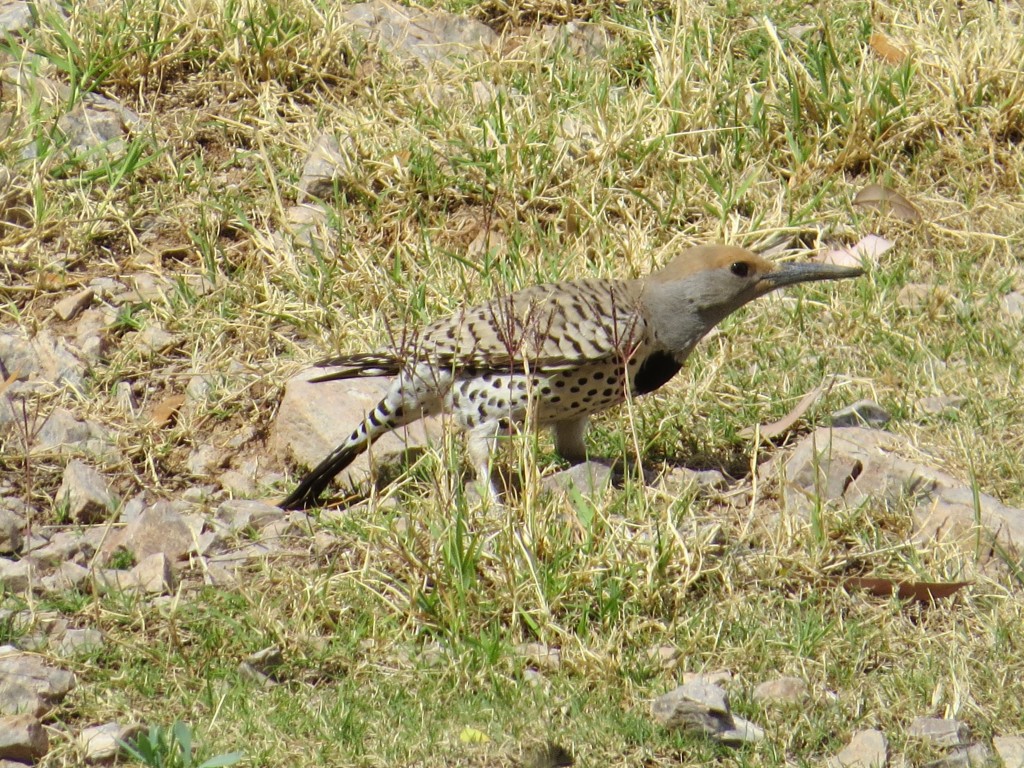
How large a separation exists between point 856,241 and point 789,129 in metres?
0.67

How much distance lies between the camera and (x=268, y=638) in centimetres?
439

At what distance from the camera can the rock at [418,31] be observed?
7836mm

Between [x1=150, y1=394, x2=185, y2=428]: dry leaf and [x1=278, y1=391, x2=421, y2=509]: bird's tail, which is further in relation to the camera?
[x1=150, y1=394, x2=185, y2=428]: dry leaf

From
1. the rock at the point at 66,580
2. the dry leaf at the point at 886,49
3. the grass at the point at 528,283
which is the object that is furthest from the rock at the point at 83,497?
the dry leaf at the point at 886,49

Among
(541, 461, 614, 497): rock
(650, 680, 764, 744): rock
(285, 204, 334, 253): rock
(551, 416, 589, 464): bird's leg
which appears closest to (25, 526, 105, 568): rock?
(541, 461, 614, 497): rock

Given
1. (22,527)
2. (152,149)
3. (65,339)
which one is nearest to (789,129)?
(152,149)

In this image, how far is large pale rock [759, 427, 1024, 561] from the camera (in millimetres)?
4801

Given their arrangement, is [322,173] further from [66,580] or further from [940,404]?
[940,404]

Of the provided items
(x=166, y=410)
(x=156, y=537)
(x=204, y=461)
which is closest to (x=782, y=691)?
(x=156, y=537)

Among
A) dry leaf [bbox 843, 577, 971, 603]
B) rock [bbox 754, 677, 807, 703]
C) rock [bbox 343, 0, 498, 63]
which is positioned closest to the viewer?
rock [bbox 754, 677, 807, 703]

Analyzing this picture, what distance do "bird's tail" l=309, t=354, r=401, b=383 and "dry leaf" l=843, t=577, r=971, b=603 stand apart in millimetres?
1817

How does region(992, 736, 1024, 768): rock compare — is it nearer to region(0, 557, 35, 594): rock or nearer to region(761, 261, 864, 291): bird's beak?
region(761, 261, 864, 291): bird's beak

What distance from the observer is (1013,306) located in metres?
6.53

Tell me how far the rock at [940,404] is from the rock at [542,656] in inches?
82.0
